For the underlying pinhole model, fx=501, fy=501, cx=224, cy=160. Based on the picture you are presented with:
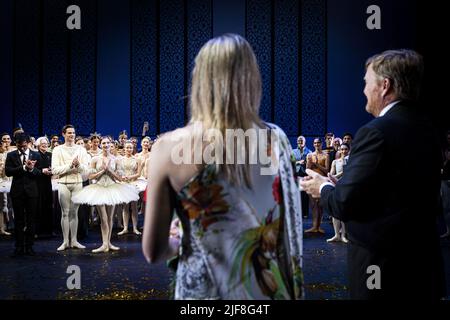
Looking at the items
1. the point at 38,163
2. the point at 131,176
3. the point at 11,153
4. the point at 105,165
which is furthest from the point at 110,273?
the point at 131,176

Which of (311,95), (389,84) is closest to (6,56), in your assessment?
(311,95)

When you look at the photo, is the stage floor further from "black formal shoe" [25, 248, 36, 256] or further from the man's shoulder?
the man's shoulder

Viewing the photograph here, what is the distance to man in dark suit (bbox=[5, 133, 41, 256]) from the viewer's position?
7.64 metres

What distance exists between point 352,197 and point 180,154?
2.93ft

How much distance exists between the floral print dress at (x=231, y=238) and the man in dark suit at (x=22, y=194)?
664 centimetres

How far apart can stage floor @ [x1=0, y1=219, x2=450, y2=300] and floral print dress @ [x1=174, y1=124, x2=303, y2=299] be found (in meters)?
3.50

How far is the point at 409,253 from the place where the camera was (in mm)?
2203

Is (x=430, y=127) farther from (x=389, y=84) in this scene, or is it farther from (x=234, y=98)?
(x=234, y=98)

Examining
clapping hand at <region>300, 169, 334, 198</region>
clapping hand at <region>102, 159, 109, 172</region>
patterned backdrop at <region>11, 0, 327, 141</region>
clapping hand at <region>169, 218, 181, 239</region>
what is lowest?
clapping hand at <region>102, 159, 109, 172</region>

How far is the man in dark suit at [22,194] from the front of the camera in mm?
7645

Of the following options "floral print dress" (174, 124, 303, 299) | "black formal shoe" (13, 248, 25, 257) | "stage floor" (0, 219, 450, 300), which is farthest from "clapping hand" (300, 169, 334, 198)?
"black formal shoe" (13, 248, 25, 257)

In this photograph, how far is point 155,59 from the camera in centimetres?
1442

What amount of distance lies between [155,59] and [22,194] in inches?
300
